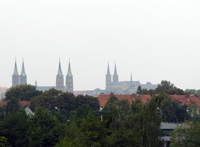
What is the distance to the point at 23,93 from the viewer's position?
129 meters

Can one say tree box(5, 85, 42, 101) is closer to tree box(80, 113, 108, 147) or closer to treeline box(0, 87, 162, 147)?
treeline box(0, 87, 162, 147)

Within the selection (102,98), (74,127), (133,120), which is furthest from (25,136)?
(102,98)

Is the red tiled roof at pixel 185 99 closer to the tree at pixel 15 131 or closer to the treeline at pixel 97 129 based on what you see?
the treeline at pixel 97 129

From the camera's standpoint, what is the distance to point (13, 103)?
111750 mm

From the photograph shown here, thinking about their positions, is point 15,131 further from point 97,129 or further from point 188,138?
point 188,138

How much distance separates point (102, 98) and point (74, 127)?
8987 centimetres

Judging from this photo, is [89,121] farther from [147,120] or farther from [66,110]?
[66,110]

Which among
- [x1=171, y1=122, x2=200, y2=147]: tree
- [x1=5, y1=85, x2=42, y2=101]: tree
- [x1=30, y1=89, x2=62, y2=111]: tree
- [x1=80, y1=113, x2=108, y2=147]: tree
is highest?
[x1=5, y1=85, x2=42, y2=101]: tree

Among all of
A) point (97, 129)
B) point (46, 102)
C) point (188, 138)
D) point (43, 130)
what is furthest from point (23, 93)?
point (97, 129)

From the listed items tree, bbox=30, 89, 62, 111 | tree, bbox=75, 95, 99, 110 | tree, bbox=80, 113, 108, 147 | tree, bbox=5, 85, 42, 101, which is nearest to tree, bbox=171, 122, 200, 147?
tree, bbox=80, 113, 108, 147

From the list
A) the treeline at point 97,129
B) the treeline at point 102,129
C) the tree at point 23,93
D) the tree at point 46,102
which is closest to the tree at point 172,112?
the tree at point 46,102

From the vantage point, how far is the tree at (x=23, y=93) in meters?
128

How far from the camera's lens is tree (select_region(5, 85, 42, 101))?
420ft

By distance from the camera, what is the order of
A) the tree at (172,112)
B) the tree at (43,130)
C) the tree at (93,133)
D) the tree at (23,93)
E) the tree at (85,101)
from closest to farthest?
the tree at (93,133), the tree at (43,130), the tree at (172,112), the tree at (85,101), the tree at (23,93)
